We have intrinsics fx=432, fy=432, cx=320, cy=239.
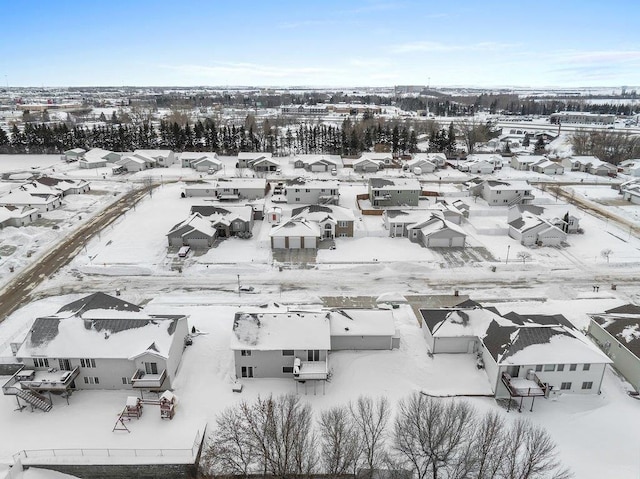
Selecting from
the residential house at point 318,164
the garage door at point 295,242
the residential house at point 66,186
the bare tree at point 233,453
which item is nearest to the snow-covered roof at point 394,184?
the garage door at point 295,242

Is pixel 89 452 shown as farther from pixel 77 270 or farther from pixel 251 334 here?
pixel 77 270

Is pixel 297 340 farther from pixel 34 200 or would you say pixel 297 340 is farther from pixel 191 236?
pixel 34 200

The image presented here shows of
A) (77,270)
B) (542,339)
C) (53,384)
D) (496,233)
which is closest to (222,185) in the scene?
(77,270)

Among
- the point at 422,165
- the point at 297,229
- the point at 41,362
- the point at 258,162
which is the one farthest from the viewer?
the point at 422,165

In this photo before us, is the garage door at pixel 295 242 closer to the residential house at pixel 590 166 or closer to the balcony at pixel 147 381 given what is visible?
the balcony at pixel 147 381

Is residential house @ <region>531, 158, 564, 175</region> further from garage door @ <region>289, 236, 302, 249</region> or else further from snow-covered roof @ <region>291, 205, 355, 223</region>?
garage door @ <region>289, 236, 302, 249</region>

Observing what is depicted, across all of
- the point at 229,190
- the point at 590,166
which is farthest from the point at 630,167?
A: the point at 229,190
